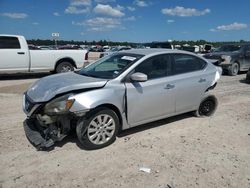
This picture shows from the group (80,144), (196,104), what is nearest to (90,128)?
(80,144)

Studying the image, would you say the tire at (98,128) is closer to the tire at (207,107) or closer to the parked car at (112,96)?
the parked car at (112,96)

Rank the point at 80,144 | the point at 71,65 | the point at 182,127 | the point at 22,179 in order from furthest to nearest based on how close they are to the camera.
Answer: the point at 71,65
the point at 182,127
the point at 80,144
the point at 22,179

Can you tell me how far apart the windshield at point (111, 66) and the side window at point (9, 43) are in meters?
7.20

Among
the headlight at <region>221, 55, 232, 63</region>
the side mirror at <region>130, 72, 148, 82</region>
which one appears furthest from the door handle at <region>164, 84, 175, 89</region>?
the headlight at <region>221, 55, 232, 63</region>

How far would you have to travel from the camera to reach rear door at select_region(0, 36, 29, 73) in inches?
456

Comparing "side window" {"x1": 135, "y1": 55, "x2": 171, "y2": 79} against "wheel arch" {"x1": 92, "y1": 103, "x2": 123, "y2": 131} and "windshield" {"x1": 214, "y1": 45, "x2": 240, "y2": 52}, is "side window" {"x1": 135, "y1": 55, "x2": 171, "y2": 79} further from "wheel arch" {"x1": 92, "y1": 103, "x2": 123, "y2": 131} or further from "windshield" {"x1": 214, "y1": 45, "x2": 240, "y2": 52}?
"windshield" {"x1": 214, "y1": 45, "x2": 240, "y2": 52}

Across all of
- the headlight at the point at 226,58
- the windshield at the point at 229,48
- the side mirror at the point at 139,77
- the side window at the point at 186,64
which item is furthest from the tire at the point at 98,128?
the windshield at the point at 229,48

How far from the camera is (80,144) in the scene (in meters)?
4.75

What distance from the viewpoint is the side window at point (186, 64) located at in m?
5.68

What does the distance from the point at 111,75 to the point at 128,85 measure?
1.26 ft

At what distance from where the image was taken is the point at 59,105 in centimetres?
432

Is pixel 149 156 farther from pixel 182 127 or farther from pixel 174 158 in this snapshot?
pixel 182 127

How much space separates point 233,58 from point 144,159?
11.7m

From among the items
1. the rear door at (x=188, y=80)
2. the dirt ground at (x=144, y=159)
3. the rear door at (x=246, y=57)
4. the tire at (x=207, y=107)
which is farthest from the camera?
the rear door at (x=246, y=57)
